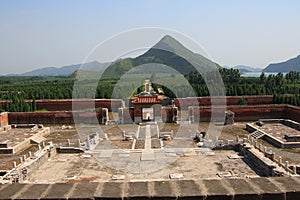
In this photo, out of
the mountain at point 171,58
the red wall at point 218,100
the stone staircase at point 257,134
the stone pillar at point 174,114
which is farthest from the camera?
the mountain at point 171,58

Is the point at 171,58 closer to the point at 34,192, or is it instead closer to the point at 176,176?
the point at 176,176

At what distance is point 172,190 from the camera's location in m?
2.47

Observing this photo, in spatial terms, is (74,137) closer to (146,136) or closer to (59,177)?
(146,136)

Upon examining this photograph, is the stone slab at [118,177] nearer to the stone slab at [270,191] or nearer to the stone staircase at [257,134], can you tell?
the stone slab at [270,191]

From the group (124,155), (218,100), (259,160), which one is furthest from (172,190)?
(218,100)

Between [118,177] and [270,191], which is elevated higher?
[270,191]

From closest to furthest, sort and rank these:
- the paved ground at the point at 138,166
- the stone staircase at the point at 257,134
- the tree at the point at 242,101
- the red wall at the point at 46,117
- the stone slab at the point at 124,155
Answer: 1. the paved ground at the point at 138,166
2. the stone slab at the point at 124,155
3. the stone staircase at the point at 257,134
4. the red wall at the point at 46,117
5. the tree at the point at 242,101

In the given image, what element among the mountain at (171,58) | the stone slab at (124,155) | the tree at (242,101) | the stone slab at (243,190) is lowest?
the stone slab at (124,155)

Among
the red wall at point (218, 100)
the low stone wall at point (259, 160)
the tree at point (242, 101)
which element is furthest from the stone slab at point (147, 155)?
the tree at point (242, 101)

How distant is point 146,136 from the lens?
18109 mm

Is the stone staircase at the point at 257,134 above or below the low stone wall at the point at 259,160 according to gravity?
above

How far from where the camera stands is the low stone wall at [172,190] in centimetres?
240

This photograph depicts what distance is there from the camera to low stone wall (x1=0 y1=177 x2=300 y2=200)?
94.4 inches

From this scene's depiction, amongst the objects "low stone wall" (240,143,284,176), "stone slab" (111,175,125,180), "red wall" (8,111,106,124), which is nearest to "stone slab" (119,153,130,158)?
"stone slab" (111,175,125,180)
